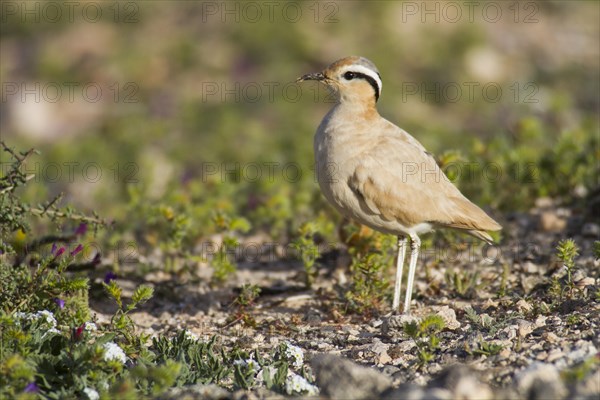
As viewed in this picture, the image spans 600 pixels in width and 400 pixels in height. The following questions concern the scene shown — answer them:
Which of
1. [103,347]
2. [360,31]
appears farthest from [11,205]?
[360,31]

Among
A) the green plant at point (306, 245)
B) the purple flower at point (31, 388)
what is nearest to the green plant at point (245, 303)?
the green plant at point (306, 245)

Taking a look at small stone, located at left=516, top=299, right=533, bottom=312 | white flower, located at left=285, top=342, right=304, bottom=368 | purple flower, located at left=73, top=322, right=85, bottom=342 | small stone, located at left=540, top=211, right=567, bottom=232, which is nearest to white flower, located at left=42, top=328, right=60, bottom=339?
purple flower, located at left=73, top=322, right=85, bottom=342

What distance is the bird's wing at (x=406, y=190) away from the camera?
19.4ft

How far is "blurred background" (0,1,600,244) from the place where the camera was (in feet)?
34.7

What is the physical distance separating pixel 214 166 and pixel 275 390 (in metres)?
6.55

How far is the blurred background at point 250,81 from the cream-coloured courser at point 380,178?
2276 millimetres

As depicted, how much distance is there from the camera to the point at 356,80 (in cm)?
642

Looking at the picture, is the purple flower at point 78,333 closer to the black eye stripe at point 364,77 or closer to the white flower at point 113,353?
the white flower at point 113,353

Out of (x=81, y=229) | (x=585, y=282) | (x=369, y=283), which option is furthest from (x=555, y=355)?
(x=81, y=229)
